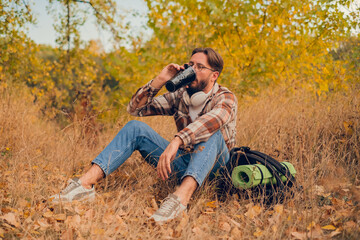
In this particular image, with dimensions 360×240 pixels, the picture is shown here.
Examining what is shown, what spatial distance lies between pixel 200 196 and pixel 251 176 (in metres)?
0.44

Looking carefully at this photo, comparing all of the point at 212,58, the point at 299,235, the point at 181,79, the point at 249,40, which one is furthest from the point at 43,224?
the point at 249,40

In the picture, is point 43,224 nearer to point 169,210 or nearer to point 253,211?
point 169,210

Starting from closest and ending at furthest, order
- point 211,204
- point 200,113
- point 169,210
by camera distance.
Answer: point 169,210 → point 211,204 → point 200,113

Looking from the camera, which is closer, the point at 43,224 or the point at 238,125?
the point at 43,224

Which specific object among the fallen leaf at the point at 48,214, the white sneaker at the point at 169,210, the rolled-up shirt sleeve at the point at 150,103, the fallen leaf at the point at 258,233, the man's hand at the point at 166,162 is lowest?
the fallen leaf at the point at 258,233

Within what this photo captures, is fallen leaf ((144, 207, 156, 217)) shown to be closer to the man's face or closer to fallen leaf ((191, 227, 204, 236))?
fallen leaf ((191, 227, 204, 236))

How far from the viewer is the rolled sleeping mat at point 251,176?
7.18 feet

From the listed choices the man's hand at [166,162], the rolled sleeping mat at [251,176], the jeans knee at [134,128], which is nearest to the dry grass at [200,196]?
the rolled sleeping mat at [251,176]

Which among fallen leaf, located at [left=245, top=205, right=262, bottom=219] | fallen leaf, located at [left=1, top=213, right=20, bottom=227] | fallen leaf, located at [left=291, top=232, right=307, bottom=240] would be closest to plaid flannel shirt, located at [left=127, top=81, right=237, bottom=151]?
fallen leaf, located at [left=245, top=205, right=262, bottom=219]

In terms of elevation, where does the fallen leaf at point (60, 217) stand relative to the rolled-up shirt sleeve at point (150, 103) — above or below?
below

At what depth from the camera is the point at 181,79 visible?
2.47m

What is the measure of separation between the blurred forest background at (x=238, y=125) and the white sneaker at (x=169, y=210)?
0.06 meters

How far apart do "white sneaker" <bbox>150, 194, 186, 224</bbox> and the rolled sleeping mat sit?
18.2 inches

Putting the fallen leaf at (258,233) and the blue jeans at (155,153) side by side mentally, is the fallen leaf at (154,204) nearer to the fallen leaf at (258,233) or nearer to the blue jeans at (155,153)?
the blue jeans at (155,153)
